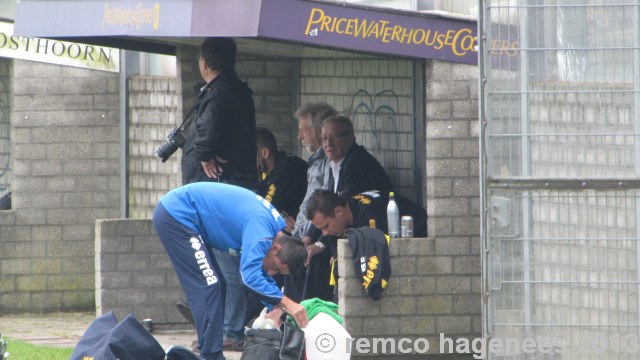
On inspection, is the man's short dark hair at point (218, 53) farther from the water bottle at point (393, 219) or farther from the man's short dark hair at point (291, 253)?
the man's short dark hair at point (291, 253)

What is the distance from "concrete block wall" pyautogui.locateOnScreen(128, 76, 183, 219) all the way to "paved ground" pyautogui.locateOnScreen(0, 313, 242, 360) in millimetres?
1179

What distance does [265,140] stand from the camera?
36.6ft

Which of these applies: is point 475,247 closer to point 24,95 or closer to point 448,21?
point 448,21

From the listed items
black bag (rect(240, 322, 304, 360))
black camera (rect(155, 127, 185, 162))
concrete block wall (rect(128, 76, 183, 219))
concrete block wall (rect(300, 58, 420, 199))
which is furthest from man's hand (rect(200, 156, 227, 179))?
concrete block wall (rect(128, 76, 183, 219))

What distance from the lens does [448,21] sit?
929cm

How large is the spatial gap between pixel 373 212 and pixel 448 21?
1.41 meters

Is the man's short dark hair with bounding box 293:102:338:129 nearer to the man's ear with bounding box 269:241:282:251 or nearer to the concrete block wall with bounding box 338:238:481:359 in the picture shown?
the concrete block wall with bounding box 338:238:481:359

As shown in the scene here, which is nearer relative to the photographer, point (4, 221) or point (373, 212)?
point (373, 212)

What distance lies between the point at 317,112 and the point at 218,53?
3.72 feet

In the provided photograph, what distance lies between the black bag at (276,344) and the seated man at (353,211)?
1.90m

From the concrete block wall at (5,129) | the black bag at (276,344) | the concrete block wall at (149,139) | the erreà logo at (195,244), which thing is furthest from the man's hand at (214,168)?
the concrete block wall at (5,129)

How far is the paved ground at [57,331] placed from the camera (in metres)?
10.9

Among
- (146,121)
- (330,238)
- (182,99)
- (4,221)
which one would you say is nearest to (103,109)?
(146,121)

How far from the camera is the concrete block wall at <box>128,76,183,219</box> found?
1291cm
